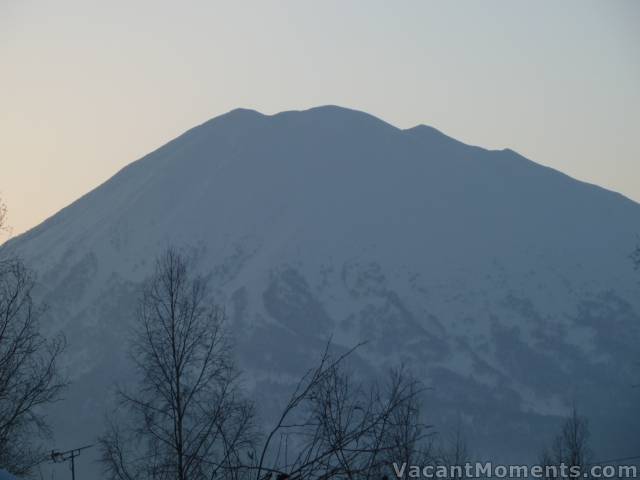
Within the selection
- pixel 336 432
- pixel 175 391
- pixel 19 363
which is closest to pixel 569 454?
pixel 175 391

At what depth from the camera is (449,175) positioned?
381 feet

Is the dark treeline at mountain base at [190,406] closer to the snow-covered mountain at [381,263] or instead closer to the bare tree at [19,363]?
the bare tree at [19,363]

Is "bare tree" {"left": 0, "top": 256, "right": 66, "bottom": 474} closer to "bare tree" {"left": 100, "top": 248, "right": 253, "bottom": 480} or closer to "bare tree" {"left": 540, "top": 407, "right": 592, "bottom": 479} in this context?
"bare tree" {"left": 100, "top": 248, "right": 253, "bottom": 480}

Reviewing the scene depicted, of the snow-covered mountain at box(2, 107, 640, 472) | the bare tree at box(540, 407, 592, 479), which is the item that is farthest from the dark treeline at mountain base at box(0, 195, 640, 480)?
the snow-covered mountain at box(2, 107, 640, 472)

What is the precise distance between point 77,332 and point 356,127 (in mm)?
45173

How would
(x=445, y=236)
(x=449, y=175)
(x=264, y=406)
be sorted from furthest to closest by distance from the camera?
(x=449, y=175) < (x=445, y=236) < (x=264, y=406)

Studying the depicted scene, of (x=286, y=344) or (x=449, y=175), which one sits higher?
(x=449, y=175)

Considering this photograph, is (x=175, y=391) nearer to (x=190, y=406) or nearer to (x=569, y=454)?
(x=190, y=406)

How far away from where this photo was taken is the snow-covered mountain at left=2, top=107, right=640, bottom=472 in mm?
84938

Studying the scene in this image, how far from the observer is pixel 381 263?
98.6 m

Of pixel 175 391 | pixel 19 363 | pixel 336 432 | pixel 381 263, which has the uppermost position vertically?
pixel 381 263

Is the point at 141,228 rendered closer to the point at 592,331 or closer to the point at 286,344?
the point at 286,344

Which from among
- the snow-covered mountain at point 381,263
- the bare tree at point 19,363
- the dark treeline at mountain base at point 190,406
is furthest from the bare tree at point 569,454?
the snow-covered mountain at point 381,263

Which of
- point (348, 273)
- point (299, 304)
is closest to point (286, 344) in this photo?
point (299, 304)
